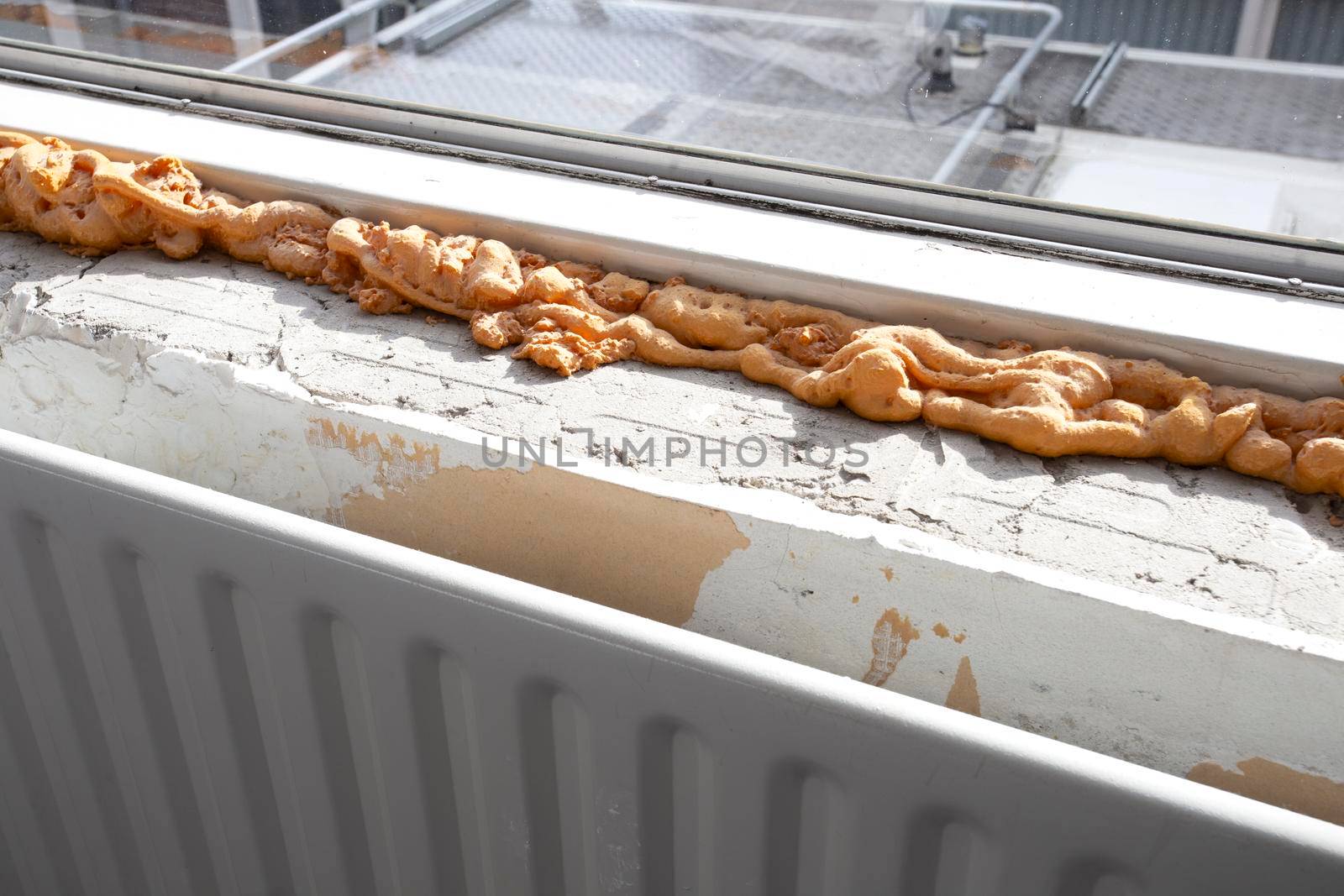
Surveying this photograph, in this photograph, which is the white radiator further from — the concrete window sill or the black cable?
the black cable

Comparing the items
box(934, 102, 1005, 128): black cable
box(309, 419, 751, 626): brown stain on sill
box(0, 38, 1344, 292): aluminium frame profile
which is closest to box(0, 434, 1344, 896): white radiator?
box(309, 419, 751, 626): brown stain on sill

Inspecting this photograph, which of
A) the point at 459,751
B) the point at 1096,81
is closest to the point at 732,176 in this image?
the point at 1096,81

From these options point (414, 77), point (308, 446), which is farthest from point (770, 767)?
point (414, 77)

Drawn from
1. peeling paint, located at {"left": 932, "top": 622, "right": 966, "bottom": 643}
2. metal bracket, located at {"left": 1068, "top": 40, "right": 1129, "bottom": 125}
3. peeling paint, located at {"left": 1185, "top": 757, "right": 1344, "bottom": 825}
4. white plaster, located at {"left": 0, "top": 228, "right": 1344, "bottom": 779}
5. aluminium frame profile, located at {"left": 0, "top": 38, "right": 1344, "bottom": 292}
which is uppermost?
metal bracket, located at {"left": 1068, "top": 40, "right": 1129, "bottom": 125}

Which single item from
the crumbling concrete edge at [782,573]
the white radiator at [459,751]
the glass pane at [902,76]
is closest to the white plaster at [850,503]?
the crumbling concrete edge at [782,573]

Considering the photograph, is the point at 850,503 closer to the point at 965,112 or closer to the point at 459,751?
the point at 459,751

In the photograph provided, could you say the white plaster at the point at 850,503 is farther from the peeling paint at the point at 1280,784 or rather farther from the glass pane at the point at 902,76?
the glass pane at the point at 902,76
